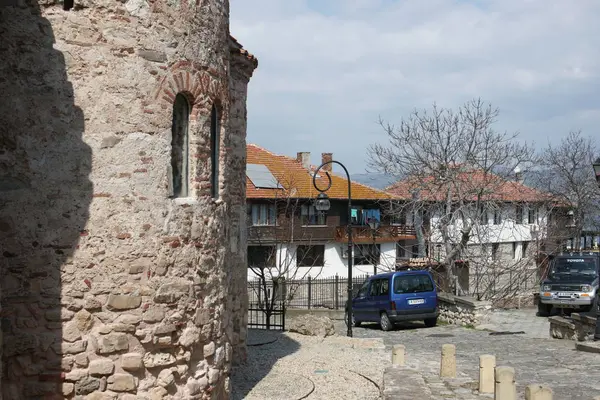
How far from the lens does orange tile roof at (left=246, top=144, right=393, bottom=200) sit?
3612 centimetres

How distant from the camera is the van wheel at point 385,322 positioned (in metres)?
21.5

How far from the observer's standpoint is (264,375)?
11102mm

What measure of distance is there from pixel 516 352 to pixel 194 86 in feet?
38.1

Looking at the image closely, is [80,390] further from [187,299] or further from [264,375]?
[264,375]

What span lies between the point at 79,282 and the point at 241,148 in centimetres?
538

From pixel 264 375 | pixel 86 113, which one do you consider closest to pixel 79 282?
pixel 86 113

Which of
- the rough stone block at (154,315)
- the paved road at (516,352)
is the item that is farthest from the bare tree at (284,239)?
the rough stone block at (154,315)

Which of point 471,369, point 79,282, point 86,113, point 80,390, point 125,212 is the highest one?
point 86,113

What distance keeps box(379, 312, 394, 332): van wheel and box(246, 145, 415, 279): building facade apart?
12.6 meters

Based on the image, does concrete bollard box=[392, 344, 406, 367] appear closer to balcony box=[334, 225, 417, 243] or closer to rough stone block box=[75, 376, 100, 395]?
rough stone block box=[75, 376, 100, 395]

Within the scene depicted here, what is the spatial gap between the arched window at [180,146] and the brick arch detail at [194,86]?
3.5 inches

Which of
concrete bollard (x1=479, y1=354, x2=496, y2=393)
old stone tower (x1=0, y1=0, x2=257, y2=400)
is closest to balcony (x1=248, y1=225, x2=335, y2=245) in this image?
concrete bollard (x1=479, y1=354, x2=496, y2=393)

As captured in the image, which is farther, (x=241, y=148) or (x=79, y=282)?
(x=241, y=148)

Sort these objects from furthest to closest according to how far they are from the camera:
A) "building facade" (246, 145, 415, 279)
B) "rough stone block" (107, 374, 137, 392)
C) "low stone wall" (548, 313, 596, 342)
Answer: "building facade" (246, 145, 415, 279) < "low stone wall" (548, 313, 596, 342) < "rough stone block" (107, 374, 137, 392)
